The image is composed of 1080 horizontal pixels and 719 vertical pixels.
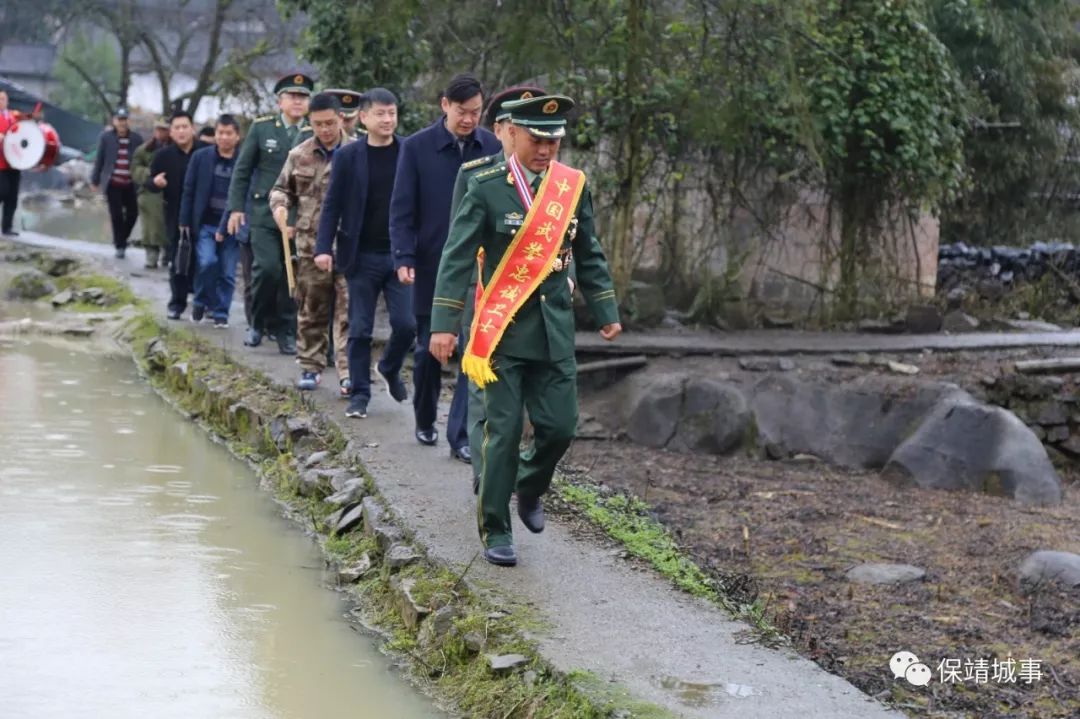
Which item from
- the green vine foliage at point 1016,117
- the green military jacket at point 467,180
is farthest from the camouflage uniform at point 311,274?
the green vine foliage at point 1016,117

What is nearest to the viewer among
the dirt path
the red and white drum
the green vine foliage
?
the dirt path

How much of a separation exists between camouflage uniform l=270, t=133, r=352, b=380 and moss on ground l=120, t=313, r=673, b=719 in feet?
1.28

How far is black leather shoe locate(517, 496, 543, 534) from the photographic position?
6.79 meters

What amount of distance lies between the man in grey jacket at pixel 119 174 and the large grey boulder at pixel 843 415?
8970 millimetres

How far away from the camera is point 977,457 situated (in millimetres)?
11344

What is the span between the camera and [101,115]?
48125 millimetres

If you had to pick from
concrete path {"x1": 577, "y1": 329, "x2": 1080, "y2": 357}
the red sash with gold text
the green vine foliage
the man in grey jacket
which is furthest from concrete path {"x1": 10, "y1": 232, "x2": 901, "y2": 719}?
the man in grey jacket

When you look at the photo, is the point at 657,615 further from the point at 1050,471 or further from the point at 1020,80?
the point at 1020,80

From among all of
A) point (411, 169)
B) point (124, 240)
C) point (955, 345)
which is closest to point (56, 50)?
point (124, 240)

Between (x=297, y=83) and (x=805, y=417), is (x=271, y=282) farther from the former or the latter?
(x=805, y=417)

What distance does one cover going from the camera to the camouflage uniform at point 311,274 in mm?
10289

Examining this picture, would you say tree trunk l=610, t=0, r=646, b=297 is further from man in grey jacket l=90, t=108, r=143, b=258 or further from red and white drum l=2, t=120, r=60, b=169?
red and white drum l=2, t=120, r=60, b=169

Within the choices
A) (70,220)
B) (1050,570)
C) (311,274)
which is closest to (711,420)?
(311,274)

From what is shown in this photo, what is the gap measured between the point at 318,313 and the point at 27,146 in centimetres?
1070
